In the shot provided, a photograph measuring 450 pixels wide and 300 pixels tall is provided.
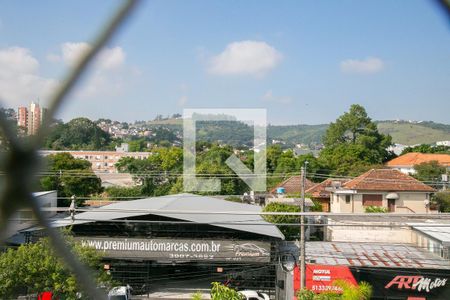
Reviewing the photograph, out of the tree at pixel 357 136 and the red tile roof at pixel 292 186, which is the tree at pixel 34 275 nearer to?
the red tile roof at pixel 292 186

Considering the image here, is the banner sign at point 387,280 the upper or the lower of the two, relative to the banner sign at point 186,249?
lower

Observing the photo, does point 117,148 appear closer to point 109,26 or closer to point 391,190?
point 391,190

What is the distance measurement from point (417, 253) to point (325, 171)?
9.88m

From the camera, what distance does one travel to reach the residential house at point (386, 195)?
39.2 feet

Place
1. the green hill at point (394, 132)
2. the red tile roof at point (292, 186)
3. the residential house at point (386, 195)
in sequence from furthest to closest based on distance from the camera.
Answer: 1. the green hill at point (394, 132)
2. the red tile roof at point (292, 186)
3. the residential house at point (386, 195)

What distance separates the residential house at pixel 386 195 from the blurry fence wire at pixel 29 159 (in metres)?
11.9

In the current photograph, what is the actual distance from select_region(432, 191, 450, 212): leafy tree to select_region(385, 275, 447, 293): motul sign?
7.44 m

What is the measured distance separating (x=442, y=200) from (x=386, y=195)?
2412mm

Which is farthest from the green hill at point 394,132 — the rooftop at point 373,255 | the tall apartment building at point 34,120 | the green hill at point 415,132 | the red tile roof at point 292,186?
the tall apartment building at point 34,120

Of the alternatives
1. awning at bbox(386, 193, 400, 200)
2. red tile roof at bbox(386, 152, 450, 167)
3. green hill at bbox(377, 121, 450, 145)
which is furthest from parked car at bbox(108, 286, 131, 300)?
green hill at bbox(377, 121, 450, 145)

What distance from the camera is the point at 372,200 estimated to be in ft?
39.4

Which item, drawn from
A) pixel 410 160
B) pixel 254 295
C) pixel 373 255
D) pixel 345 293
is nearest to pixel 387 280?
pixel 345 293

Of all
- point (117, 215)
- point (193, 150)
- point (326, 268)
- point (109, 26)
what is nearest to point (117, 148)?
point (193, 150)

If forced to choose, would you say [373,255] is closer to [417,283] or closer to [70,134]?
[417,283]
